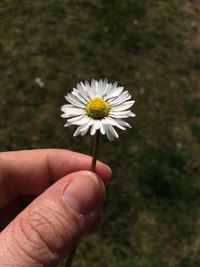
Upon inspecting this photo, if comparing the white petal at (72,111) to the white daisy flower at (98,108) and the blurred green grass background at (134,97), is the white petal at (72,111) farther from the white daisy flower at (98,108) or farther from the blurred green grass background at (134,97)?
the blurred green grass background at (134,97)

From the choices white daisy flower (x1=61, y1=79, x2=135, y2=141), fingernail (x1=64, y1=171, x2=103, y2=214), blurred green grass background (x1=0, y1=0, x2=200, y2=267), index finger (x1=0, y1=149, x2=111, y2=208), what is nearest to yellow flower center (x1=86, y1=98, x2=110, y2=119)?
white daisy flower (x1=61, y1=79, x2=135, y2=141)

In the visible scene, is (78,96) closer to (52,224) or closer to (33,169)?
(52,224)

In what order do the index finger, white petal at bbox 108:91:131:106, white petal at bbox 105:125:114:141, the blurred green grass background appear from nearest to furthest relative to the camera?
1. white petal at bbox 105:125:114:141
2. white petal at bbox 108:91:131:106
3. the index finger
4. the blurred green grass background

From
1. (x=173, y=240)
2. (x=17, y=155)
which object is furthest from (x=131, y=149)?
(x=17, y=155)

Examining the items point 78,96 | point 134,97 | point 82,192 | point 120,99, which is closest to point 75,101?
point 78,96

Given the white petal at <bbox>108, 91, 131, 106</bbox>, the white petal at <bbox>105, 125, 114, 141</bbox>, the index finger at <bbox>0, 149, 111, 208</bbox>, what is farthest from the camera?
the index finger at <bbox>0, 149, 111, 208</bbox>

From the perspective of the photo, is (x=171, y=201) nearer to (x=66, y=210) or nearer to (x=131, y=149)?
(x=131, y=149)

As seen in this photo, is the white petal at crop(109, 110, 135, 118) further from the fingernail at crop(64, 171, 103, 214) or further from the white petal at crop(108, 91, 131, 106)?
the fingernail at crop(64, 171, 103, 214)
